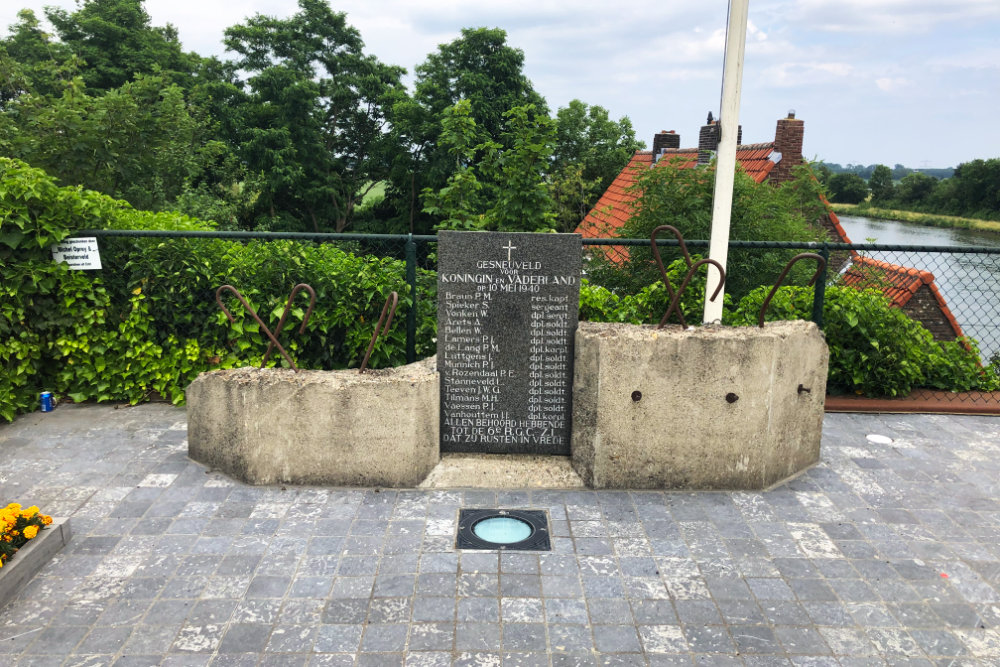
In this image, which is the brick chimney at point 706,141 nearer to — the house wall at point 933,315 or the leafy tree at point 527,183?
the house wall at point 933,315

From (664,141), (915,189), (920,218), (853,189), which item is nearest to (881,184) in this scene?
(853,189)

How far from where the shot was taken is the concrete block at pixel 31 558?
374 cm

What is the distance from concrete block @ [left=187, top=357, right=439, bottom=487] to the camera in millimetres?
5035

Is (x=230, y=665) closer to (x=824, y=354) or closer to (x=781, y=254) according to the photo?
(x=824, y=354)

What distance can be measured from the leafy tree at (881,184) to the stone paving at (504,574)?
47139 mm

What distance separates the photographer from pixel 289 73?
27.0 meters

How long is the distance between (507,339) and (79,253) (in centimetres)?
415

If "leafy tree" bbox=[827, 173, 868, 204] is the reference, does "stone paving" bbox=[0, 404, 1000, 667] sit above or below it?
below

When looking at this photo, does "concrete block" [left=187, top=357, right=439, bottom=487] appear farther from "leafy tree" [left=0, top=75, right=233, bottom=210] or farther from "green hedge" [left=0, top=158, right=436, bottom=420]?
"leafy tree" [left=0, top=75, right=233, bottom=210]

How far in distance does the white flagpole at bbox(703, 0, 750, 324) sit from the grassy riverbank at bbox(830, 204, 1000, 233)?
2582 cm

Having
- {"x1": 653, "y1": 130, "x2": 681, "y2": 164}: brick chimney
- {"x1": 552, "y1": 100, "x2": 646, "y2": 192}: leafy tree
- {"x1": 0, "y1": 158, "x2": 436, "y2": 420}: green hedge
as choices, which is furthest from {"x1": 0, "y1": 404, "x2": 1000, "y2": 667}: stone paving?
{"x1": 552, "y1": 100, "x2": 646, "y2": 192}: leafy tree

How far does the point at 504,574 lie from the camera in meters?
4.03

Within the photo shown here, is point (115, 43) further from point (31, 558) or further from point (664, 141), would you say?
point (31, 558)

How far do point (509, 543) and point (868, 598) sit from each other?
2.01 metres
